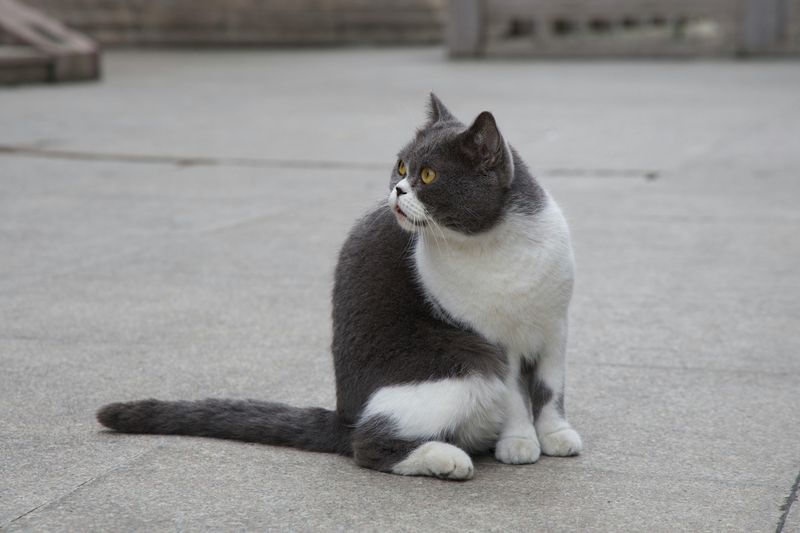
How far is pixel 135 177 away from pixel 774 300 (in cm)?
525

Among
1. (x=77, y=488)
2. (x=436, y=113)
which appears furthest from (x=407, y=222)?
(x=77, y=488)

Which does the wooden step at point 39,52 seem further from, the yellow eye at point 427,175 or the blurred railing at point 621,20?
the yellow eye at point 427,175

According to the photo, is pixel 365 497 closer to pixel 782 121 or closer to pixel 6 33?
pixel 782 121

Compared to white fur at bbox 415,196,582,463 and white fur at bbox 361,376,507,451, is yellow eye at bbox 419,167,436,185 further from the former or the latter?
white fur at bbox 361,376,507,451

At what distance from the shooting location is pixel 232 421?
12.0 feet

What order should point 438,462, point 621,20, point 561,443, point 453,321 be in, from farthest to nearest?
point 621,20
point 561,443
point 453,321
point 438,462

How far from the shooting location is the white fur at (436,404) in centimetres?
335

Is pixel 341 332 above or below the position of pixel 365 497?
above

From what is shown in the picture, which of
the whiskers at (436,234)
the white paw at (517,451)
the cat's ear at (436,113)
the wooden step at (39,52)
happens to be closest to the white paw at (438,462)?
the white paw at (517,451)

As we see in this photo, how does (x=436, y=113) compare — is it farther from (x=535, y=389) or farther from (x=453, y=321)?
(x=535, y=389)

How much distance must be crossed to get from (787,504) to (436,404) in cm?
100

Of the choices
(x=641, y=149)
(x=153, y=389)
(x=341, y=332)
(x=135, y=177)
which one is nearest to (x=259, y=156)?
(x=135, y=177)

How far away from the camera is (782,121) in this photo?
11727 millimetres

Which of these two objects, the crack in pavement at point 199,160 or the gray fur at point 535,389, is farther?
the crack in pavement at point 199,160
